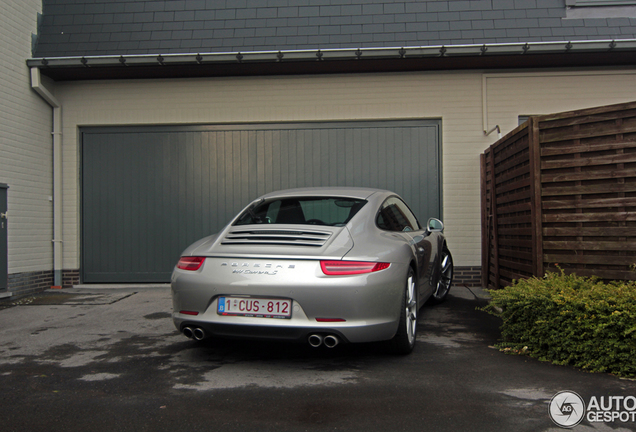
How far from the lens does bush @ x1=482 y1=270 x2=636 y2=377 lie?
346cm

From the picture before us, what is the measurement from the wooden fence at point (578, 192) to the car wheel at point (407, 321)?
1.80 meters

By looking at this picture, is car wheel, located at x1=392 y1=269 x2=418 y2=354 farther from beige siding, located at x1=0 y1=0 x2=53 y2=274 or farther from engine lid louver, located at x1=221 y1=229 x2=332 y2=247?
beige siding, located at x1=0 y1=0 x2=53 y2=274

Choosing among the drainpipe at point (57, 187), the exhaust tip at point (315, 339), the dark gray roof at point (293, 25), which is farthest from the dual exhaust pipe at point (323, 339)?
the drainpipe at point (57, 187)

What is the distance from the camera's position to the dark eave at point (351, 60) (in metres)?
7.52

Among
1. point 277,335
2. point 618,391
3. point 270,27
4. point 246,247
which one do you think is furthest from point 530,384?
point 270,27

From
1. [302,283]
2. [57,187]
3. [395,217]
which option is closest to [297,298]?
[302,283]

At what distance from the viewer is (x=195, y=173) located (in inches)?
337

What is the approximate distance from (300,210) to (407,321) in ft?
4.19

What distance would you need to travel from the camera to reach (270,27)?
26.8 feet

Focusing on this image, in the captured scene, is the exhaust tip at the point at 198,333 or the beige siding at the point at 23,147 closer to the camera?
the exhaust tip at the point at 198,333

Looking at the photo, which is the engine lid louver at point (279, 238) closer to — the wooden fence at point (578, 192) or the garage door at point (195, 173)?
the wooden fence at point (578, 192)

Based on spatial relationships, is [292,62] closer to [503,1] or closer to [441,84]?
[441,84]

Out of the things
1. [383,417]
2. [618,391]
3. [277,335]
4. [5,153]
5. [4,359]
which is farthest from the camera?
[5,153]

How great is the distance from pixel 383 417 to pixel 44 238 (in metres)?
7.43
